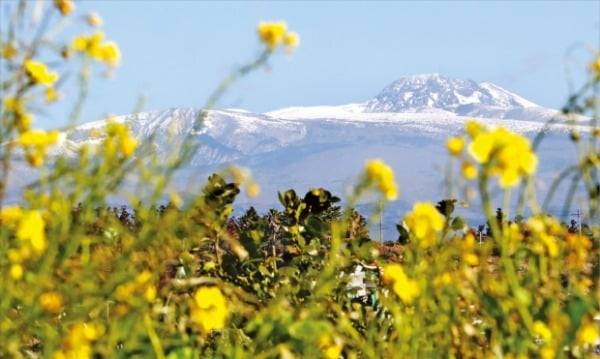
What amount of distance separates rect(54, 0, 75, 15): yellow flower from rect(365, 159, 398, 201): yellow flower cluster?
124 cm

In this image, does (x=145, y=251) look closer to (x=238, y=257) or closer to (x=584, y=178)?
(x=238, y=257)

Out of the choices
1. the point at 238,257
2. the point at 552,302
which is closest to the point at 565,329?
the point at 552,302

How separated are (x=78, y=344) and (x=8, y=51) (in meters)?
1.06

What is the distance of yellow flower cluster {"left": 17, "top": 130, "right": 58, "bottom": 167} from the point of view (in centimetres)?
248

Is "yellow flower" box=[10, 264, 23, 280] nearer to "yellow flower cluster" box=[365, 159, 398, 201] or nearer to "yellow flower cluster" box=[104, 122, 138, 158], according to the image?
"yellow flower cluster" box=[104, 122, 138, 158]

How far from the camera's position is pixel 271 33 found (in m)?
3.05

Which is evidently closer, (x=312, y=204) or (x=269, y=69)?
(x=269, y=69)

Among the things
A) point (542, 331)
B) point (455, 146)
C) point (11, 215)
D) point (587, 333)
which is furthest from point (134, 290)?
point (587, 333)

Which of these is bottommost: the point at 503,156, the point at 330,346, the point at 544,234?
the point at 330,346

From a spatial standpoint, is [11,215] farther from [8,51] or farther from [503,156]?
[503,156]

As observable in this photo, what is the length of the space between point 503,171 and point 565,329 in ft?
1.65

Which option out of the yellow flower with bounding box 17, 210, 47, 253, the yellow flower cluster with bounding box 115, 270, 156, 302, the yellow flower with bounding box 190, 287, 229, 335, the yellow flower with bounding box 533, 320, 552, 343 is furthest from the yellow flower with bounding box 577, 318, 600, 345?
the yellow flower with bounding box 17, 210, 47, 253

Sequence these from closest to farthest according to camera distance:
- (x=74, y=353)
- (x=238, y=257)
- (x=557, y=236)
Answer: (x=74, y=353)
(x=557, y=236)
(x=238, y=257)

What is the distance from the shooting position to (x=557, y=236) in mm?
2902
